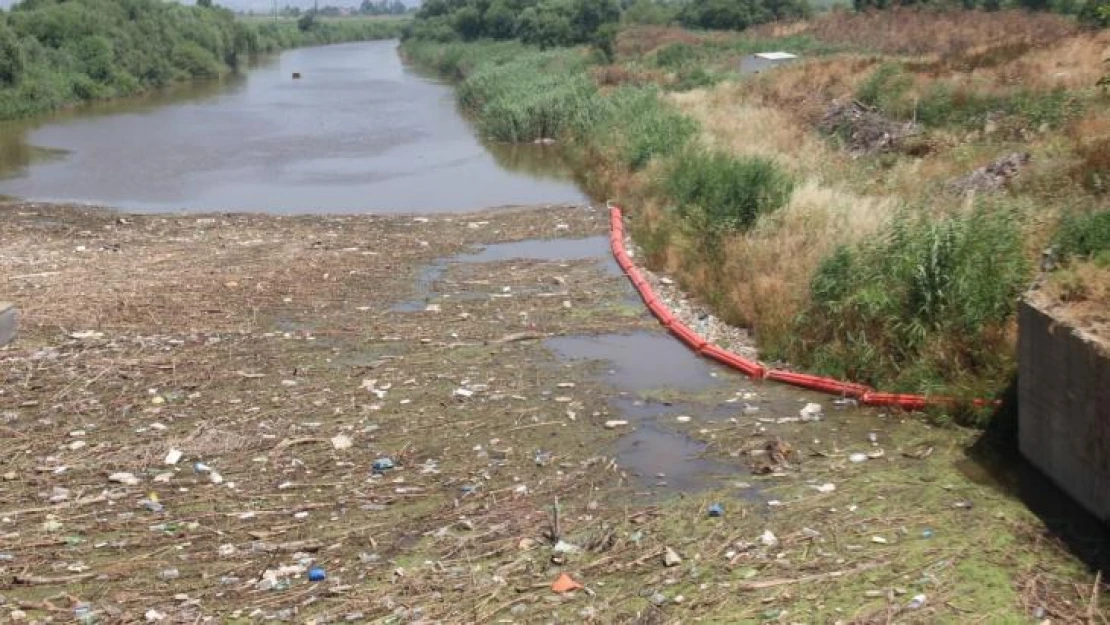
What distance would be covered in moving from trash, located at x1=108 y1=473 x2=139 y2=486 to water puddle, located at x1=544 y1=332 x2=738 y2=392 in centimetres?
398

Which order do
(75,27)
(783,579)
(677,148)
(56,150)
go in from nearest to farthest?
(783,579)
(677,148)
(56,150)
(75,27)

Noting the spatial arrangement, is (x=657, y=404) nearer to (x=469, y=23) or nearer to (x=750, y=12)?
(x=750, y=12)

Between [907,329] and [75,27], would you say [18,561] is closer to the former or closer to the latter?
[907,329]

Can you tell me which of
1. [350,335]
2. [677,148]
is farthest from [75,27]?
[350,335]

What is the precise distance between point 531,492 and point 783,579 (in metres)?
1.88

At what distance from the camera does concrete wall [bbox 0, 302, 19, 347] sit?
10.2 meters

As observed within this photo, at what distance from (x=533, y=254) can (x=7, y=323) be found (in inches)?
272

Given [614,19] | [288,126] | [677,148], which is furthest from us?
[614,19]

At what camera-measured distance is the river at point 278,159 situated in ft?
68.8

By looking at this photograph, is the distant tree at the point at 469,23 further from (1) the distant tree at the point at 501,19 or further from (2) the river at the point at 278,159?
(2) the river at the point at 278,159

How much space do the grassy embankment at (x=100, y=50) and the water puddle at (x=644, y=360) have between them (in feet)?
116

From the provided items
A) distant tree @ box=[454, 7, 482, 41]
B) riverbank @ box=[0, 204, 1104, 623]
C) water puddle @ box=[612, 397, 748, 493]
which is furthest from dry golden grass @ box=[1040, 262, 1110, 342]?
distant tree @ box=[454, 7, 482, 41]

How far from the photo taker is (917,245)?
912 cm

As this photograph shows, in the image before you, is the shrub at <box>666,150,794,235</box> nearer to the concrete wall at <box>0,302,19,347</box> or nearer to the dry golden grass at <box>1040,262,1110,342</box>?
the dry golden grass at <box>1040,262,1110,342</box>
